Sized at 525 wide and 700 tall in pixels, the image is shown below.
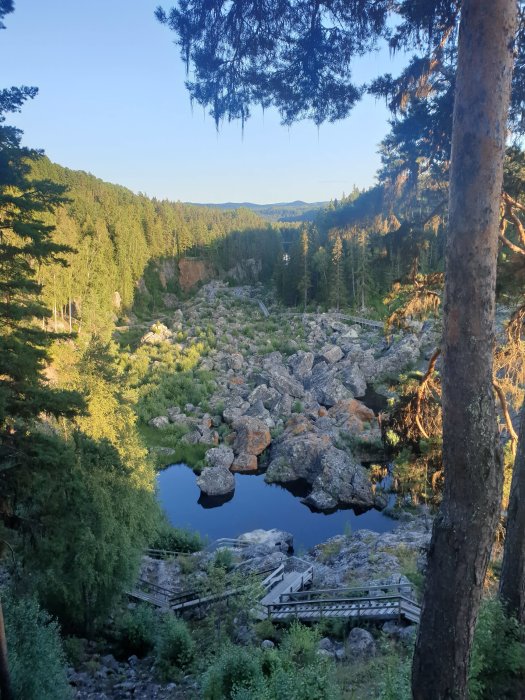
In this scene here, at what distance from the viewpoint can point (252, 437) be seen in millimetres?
26453

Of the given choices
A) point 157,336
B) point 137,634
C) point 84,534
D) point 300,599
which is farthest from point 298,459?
point 157,336

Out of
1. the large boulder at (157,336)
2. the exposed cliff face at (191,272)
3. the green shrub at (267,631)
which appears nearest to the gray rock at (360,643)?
the green shrub at (267,631)

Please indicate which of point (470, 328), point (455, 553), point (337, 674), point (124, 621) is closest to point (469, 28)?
point (470, 328)

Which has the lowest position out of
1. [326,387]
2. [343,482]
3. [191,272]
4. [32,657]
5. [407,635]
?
[343,482]

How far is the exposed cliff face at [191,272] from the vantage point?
269 feet

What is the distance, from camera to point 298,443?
24625mm

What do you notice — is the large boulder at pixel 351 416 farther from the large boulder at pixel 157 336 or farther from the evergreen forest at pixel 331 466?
the large boulder at pixel 157 336

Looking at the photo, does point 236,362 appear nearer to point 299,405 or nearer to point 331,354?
point 331,354

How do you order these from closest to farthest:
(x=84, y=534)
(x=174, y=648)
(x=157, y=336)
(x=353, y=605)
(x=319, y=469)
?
(x=174, y=648) → (x=353, y=605) → (x=84, y=534) → (x=319, y=469) → (x=157, y=336)

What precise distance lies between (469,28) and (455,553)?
4058mm

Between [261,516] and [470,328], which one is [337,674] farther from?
[261,516]

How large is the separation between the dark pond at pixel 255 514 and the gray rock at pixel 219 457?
99 cm

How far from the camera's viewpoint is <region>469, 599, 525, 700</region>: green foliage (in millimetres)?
5293

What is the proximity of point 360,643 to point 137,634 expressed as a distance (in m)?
5.60
